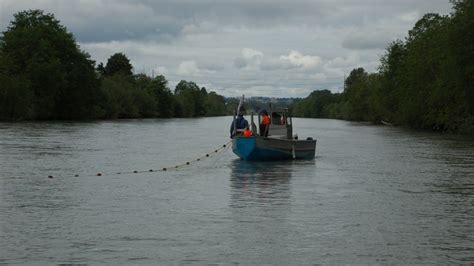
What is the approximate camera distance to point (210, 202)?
18.4 meters

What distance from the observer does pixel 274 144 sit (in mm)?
32000

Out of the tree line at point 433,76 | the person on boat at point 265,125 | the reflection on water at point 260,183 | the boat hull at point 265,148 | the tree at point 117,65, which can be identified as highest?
the tree at point 117,65

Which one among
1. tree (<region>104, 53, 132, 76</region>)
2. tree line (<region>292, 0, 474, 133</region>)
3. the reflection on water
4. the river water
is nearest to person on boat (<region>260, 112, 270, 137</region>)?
the reflection on water

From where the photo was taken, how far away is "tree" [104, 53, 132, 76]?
557ft

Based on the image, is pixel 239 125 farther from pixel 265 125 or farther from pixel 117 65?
pixel 117 65

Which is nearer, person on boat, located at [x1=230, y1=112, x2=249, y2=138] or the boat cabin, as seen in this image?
person on boat, located at [x1=230, y1=112, x2=249, y2=138]

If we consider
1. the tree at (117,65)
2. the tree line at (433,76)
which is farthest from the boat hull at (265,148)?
the tree at (117,65)

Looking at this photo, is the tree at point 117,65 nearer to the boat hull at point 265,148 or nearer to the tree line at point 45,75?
the tree line at point 45,75

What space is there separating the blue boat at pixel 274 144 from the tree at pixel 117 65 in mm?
136931

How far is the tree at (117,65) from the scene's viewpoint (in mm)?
169875

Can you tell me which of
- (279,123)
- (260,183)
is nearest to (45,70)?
(279,123)

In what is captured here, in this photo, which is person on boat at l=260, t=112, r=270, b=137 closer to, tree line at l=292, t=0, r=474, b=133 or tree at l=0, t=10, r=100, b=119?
tree line at l=292, t=0, r=474, b=133

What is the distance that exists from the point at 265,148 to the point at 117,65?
143 meters

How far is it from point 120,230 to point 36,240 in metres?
1.77
